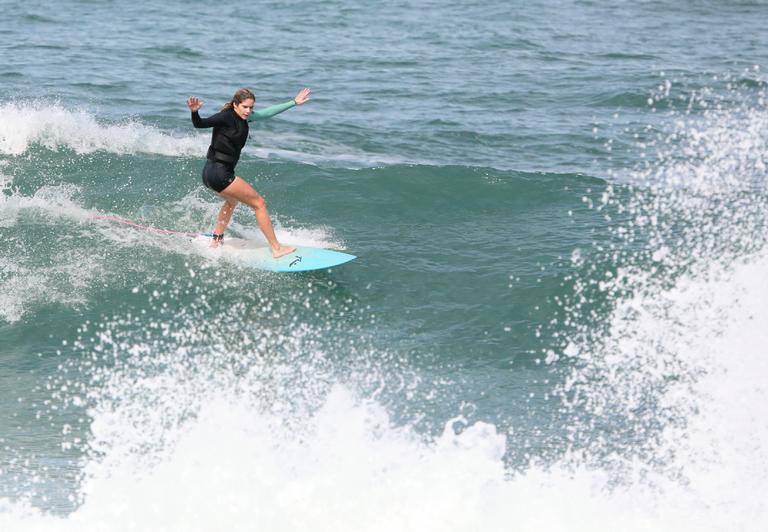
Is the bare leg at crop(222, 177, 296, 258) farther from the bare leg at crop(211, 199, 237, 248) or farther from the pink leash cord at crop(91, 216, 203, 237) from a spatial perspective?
the pink leash cord at crop(91, 216, 203, 237)

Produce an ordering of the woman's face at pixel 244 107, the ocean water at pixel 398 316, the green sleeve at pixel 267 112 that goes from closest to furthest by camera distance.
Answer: the ocean water at pixel 398 316 < the woman's face at pixel 244 107 < the green sleeve at pixel 267 112

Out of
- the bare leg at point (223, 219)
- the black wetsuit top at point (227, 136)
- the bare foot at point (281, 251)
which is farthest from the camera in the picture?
the bare leg at point (223, 219)

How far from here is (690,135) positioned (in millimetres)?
16266

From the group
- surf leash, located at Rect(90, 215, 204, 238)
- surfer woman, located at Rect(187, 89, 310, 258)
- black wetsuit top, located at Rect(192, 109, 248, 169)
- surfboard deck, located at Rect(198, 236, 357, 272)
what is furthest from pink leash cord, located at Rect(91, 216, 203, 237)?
black wetsuit top, located at Rect(192, 109, 248, 169)

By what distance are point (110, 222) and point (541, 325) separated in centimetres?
523

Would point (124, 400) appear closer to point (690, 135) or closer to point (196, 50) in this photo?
point (690, 135)

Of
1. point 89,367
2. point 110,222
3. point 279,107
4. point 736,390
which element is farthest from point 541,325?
point 110,222

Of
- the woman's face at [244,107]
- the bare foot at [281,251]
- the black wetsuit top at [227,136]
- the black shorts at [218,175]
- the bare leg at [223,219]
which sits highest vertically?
the woman's face at [244,107]

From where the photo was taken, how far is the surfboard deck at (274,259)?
1056cm

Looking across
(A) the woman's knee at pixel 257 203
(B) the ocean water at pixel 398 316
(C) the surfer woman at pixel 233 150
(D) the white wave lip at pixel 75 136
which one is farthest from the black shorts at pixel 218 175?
(D) the white wave lip at pixel 75 136

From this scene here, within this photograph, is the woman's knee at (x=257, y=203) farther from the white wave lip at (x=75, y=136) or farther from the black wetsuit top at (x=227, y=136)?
the white wave lip at (x=75, y=136)

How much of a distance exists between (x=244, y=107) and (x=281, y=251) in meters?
1.60

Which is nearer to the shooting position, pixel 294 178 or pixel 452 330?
pixel 452 330

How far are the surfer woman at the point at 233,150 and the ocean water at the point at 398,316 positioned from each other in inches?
28.5
